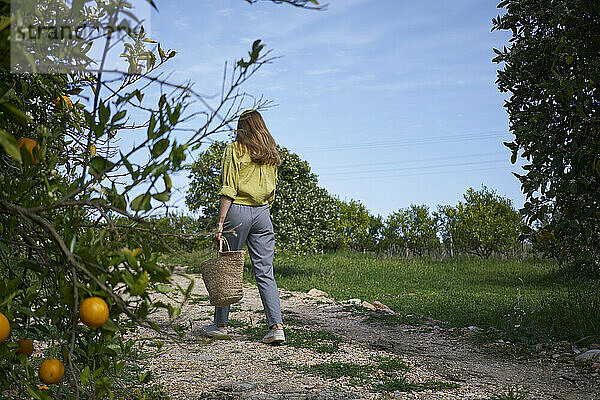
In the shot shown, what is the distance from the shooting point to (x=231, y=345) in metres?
4.58

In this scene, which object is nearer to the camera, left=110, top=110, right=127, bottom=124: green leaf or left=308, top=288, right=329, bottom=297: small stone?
left=110, top=110, right=127, bottom=124: green leaf

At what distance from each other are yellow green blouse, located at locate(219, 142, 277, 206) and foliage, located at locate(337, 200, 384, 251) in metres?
13.5

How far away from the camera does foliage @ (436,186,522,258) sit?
16.4m

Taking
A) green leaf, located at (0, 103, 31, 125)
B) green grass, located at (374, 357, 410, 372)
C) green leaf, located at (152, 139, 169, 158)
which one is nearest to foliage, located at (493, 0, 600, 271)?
green grass, located at (374, 357, 410, 372)

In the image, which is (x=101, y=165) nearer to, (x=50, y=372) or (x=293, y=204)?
(x=50, y=372)

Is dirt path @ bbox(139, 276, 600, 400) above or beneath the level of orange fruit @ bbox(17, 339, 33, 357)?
beneath

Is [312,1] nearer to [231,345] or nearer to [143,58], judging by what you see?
[143,58]

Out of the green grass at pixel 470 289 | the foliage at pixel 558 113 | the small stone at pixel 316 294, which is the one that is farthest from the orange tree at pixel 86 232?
the small stone at pixel 316 294

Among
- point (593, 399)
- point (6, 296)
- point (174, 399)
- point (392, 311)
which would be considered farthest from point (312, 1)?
point (392, 311)

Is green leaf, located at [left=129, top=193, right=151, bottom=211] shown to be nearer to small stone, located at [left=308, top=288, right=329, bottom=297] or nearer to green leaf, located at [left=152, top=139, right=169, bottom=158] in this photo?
green leaf, located at [left=152, top=139, right=169, bottom=158]

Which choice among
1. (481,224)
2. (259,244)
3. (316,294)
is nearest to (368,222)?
(481,224)

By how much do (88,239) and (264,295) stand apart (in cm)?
318

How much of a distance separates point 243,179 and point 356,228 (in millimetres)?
14131

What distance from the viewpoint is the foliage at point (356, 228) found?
725 inches
